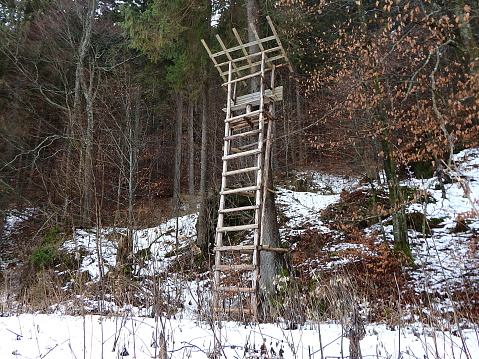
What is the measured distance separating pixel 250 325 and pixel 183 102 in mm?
17647

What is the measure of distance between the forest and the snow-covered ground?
30.8 inches

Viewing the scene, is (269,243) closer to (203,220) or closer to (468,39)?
(203,220)

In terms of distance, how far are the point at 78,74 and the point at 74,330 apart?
1412 centimetres

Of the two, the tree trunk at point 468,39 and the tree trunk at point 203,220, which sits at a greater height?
the tree trunk at point 468,39

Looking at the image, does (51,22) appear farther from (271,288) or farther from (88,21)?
(271,288)

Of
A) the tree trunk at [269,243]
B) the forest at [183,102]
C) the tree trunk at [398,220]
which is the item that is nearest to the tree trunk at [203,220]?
the forest at [183,102]

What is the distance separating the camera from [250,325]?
9.28 feet

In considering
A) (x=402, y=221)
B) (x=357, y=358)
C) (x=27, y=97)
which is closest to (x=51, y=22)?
(x=27, y=97)

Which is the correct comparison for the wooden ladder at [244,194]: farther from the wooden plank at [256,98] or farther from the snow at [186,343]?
the snow at [186,343]

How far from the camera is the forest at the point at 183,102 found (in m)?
8.38

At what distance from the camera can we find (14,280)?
33.6ft

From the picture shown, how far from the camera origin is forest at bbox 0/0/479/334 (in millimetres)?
8375

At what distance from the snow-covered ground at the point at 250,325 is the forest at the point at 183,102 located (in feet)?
2.57

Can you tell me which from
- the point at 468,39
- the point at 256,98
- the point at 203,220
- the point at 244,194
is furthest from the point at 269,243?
the point at 468,39
